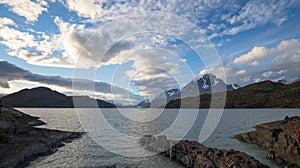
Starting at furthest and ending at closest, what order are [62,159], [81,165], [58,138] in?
[58,138], [62,159], [81,165]

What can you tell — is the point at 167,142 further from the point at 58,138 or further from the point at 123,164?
the point at 58,138

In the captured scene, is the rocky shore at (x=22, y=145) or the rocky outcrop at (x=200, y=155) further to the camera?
the rocky shore at (x=22, y=145)

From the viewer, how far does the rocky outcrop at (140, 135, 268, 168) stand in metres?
28.3

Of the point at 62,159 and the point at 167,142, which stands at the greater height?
the point at 167,142

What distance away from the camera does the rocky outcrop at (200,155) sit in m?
28.3

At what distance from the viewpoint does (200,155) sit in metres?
32.9

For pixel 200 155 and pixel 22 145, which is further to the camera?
pixel 22 145

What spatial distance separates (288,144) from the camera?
35.8 m

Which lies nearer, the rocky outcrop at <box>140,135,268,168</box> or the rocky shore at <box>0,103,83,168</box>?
the rocky outcrop at <box>140,135,268,168</box>

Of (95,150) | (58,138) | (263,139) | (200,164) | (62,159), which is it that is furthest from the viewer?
(58,138)

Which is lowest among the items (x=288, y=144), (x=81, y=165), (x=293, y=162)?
(x=81, y=165)

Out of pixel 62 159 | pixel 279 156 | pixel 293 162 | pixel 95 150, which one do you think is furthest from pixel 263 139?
pixel 62 159

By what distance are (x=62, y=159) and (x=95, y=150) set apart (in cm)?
882

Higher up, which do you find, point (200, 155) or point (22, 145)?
point (200, 155)
